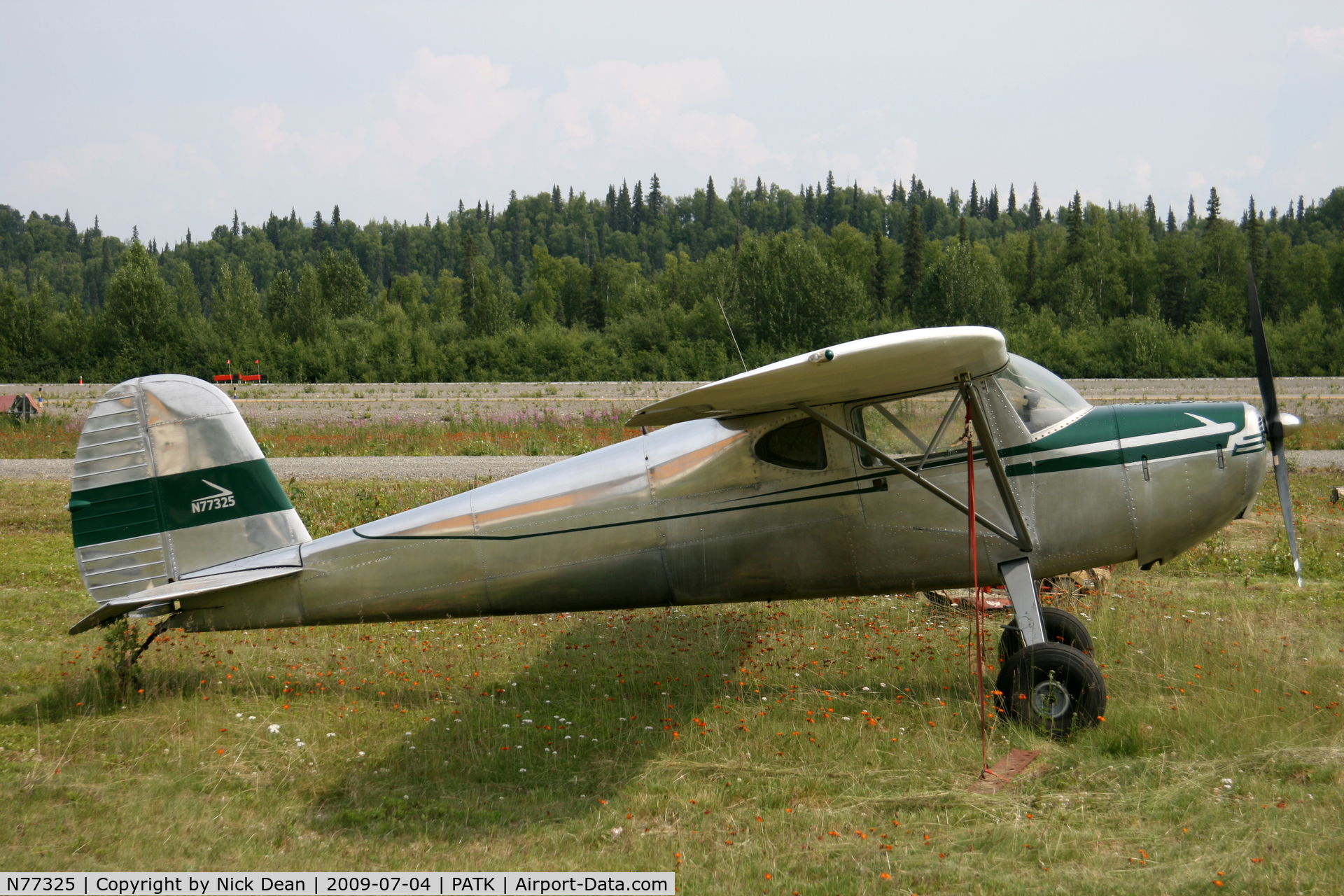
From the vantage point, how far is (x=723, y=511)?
6336 mm

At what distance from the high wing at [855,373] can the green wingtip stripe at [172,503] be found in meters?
2.95

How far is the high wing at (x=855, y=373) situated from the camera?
475 cm

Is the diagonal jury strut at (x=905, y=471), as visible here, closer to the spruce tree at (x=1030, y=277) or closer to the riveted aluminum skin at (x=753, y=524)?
the riveted aluminum skin at (x=753, y=524)

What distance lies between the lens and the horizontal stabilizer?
228 inches

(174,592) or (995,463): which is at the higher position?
(995,463)

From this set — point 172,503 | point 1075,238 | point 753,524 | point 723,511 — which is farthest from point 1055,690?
point 1075,238

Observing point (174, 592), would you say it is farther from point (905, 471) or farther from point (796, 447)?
point (905, 471)

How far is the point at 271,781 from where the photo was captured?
535 centimetres

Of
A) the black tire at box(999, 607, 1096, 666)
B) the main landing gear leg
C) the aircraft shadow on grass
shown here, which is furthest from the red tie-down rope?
the black tire at box(999, 607, 1096, 666)

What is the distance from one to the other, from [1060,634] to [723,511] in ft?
9.13

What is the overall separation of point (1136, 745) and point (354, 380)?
5970 cm

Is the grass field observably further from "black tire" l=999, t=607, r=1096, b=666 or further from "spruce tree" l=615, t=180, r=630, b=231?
"spruce tree" l=615, t=180, r=630, b=231

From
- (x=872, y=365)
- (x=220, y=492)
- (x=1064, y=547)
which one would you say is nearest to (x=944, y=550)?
(x=1064, y=547)

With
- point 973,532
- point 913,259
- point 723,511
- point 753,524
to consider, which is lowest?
point 973,532
